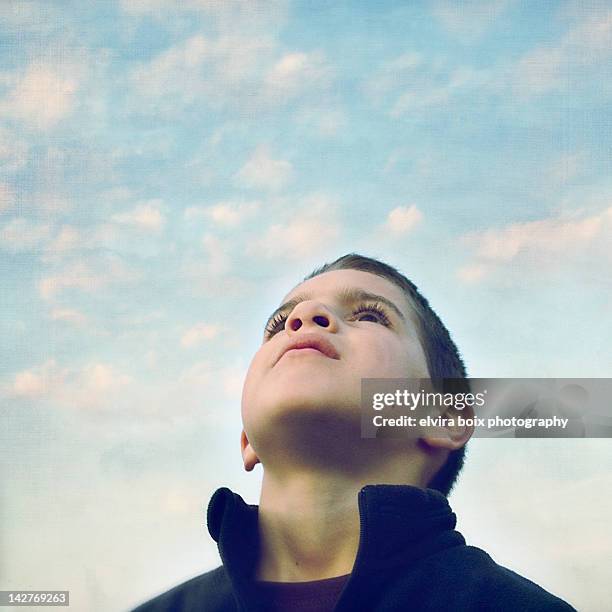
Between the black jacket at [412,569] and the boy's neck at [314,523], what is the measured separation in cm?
5

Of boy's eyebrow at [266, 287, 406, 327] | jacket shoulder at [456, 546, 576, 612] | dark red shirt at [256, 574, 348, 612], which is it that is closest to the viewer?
jacket shoulder at [456, 546, 576, 612]

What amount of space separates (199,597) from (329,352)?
0.44 meters

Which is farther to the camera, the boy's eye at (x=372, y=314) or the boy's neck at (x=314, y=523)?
the boy's eye at (x=372, y=314)

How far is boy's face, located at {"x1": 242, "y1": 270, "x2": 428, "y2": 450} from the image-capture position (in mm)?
1287

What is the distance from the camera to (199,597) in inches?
54.1

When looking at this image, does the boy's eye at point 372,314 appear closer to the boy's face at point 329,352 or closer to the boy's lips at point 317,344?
A: the boy's face at point 329,352

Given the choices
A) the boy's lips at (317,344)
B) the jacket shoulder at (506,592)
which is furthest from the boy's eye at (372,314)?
the jacket shoulder at (506,592)

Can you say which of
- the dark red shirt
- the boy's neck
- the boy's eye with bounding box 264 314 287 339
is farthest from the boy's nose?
the dark red shirt

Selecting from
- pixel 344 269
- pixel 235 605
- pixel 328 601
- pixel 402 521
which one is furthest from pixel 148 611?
pixel 344 269

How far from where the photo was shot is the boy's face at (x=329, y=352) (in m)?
1.29

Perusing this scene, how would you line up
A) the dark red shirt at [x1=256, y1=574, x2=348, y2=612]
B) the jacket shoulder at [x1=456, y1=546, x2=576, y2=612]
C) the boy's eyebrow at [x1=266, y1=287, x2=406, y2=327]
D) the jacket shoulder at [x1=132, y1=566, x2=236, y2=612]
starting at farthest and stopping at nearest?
the boy's eyebrow at [x1=266, y1=287, x2=406, y2=327], the jacket shoulder at [x1=132, y1=566, x2=236, y2=612], the dark red shirt at [x1=256, y1=574, x2=348, y2=612], the jacket shoulder at [x1=456, y1=546, x2=576, y2=612]

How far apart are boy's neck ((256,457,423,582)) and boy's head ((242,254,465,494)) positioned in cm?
7

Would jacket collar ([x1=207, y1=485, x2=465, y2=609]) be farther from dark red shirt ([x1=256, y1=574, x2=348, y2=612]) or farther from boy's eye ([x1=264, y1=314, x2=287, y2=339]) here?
boy's eye ([x1=264, y1=314, x2=287, y2=339])

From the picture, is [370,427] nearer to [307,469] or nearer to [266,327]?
[307,469]
